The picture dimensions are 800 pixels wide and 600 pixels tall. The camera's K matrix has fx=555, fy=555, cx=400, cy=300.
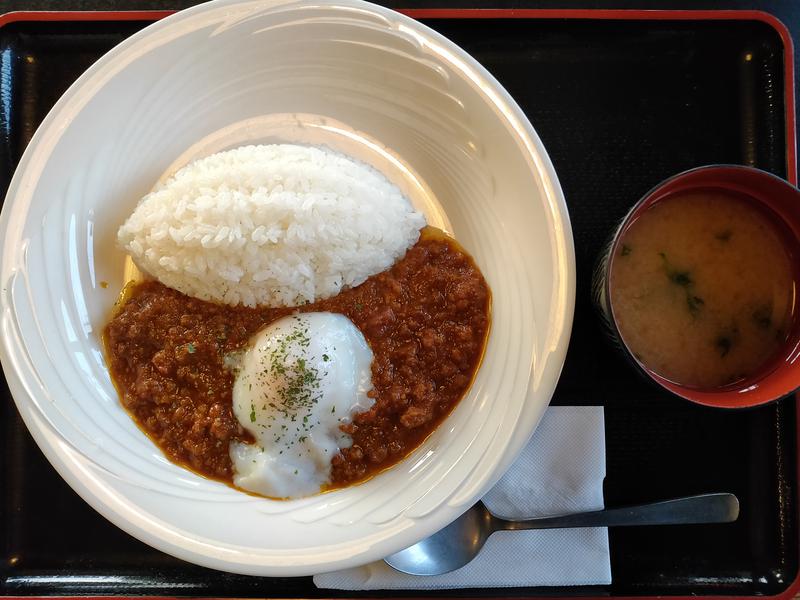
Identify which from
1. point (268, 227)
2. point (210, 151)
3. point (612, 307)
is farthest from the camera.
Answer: point (210, 151)

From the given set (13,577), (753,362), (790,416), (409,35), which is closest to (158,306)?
(13,577)

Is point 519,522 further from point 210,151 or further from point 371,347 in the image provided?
point 210,151

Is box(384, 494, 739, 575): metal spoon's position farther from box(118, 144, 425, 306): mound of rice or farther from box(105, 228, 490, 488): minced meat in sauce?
box(118, 144, 425, 306): mound of rice

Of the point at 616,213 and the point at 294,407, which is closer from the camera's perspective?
the point at 294,407

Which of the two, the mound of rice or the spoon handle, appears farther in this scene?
the mound of rice

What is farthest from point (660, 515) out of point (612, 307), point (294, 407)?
point (294, 407)

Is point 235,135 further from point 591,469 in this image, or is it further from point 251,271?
point 591,469

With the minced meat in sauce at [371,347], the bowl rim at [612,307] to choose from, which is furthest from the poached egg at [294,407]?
the bowl rim at [612,307]

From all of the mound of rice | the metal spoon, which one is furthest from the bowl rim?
the mound of rice
